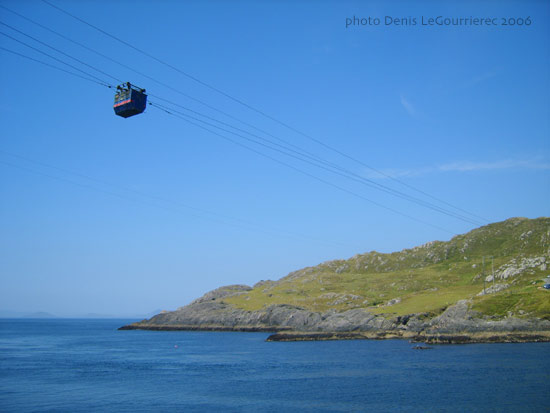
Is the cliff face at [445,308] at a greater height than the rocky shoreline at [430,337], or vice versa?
the cliff face at [445,308]

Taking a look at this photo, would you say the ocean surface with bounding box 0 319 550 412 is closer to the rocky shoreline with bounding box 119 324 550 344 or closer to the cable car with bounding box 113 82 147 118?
the rocky shoreline with bounding box 119 324 550 344

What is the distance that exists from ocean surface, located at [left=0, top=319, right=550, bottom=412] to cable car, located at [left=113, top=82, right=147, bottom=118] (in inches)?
1353

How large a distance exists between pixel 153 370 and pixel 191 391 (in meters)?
25.7

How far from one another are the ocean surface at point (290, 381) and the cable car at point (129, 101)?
34377 millimetres

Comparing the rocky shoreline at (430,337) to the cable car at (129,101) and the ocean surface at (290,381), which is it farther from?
the cable car at (129,101)

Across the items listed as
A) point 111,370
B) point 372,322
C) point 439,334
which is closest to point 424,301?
point 372,322

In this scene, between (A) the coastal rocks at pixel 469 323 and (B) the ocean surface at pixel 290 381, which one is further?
(A) the coastal rocks at pixel 469 323

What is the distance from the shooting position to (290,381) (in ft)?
229

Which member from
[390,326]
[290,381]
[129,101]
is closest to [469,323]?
[390,326]

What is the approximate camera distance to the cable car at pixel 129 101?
40.8m

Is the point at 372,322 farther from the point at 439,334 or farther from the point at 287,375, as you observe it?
the point at 287,375

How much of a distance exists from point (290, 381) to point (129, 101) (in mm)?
49636

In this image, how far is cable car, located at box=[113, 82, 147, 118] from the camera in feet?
134

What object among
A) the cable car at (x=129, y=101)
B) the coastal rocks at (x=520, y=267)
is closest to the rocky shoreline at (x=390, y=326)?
the coastal rocks at (x=520, y=267)
